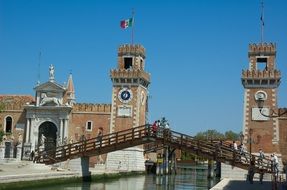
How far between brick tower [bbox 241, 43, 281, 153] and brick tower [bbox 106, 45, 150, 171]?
405 inches

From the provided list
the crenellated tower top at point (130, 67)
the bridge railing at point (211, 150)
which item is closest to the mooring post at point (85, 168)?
the bridge railing at point (211, 150)

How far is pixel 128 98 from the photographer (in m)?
51.6

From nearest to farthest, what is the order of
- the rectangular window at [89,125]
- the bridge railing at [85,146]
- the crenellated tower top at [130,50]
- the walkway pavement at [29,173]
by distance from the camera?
1. the walkway pavement at [29,173]
2. the bridge railing at [85,146]
3. the crenellated tower top at [130,50]
4. the rectangular window at [89,125]

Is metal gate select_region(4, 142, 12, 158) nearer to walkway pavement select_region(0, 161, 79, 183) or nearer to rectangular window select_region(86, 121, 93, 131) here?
rectangular window select_region(86, 121, 93, 131)

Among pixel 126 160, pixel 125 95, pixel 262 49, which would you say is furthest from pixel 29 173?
pixel 262 49

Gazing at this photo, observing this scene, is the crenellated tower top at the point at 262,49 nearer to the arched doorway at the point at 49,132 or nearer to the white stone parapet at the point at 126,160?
the white stone parapet at the point at 126,160

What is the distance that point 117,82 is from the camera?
5219 cm

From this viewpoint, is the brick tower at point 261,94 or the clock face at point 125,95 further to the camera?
the clock face at point 125,95

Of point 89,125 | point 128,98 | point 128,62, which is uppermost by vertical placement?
point 128,62

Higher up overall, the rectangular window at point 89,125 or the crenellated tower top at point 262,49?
the crenellated tower top at point 262,49

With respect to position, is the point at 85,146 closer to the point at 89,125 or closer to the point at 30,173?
the point at 30,173

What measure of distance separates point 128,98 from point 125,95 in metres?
0.47

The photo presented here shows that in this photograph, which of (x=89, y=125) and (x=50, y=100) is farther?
(x=89, y=125)

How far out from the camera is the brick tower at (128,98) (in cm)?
5000
